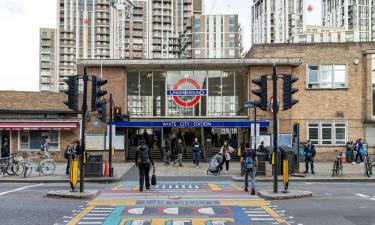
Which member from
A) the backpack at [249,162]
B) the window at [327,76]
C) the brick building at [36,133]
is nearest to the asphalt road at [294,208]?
the backpack at [249,162]

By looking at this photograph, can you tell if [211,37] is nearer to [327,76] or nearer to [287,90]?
[327,76]

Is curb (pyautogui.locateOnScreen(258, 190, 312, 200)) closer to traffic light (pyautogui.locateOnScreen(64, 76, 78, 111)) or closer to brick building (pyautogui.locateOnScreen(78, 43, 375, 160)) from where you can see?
traffic light (pyautogui.locateOnScreen(64, 76, 78, 111))

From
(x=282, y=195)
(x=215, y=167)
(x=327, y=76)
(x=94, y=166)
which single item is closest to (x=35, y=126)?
(x=94, y=166)

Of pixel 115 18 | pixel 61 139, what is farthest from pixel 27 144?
pixel 115 18

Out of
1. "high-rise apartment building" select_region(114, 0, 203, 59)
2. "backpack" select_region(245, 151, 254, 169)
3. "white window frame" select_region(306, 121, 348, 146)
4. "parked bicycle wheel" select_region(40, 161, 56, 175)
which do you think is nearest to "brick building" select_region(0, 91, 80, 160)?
"parked bicycle wheel" select_region(40, 161, 56, 175)

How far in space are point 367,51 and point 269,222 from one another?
89.3 ft

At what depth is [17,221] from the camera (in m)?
11.1

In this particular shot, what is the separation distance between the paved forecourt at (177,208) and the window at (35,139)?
17898 millimetres

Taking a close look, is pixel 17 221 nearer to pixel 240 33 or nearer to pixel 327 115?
pixel 327 115

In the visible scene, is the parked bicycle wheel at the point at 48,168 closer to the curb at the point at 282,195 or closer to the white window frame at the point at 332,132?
the curb at the point at 282,195

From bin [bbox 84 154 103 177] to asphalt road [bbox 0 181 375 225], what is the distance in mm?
4838

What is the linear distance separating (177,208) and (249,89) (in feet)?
75.2

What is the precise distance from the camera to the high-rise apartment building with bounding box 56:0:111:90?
171 meters

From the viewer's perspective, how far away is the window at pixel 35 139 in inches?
1399
